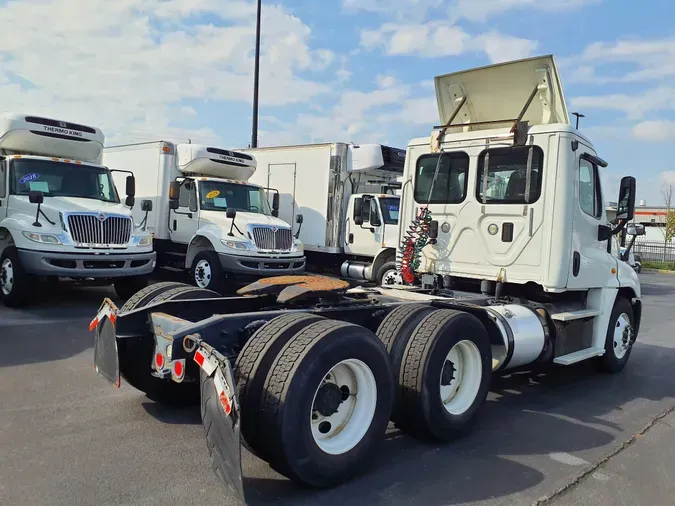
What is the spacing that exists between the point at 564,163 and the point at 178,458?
15.1 ft

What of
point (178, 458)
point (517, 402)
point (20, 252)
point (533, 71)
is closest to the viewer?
point (178, 458)

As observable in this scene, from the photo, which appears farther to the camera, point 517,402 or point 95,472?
point 517,402

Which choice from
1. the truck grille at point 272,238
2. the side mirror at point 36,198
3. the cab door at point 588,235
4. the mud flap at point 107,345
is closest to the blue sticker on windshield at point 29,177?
the side mirror at point 36,198

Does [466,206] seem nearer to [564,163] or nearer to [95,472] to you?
[564,163]

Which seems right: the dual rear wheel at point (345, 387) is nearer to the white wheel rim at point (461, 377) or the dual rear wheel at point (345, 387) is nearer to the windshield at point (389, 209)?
the white wheel rim at point (461, 377)

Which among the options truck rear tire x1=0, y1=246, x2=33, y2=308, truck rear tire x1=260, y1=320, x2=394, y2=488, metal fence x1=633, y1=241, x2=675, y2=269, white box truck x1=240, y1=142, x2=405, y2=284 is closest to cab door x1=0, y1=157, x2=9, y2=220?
truck rear tire x1=0, y1=246, x2=33, y2=308

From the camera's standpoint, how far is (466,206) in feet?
21.9

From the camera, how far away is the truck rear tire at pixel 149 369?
4695mm

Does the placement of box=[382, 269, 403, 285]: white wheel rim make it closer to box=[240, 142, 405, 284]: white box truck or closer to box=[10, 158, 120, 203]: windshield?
box=[240, 142, 405, 284]: white box truck

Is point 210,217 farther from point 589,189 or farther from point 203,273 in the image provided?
point 589,189

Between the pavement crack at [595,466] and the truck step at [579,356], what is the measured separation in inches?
34.7

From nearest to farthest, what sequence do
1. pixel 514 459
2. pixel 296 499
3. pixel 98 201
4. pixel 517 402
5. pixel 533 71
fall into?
pixel 296 499
pixel 514 459
pixel 517 402
pixel 533 71
pixel 98 201

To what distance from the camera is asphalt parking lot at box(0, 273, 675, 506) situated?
3.56 meters

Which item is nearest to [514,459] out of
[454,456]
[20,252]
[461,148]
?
[454,456]
